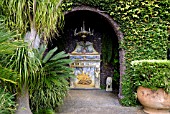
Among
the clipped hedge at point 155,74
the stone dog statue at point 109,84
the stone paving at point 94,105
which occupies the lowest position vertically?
the stone paving at point 94,105

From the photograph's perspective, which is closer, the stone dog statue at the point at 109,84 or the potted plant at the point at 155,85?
the potted plant at the point at 155,85

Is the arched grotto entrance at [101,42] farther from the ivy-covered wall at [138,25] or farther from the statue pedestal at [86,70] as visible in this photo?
the ivy-covered wall at [138,25]

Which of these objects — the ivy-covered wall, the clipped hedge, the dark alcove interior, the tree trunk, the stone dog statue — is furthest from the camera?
the dark alcove interior

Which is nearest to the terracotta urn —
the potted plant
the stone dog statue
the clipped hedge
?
the potted plant

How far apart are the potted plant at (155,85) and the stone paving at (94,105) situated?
1.36 feet

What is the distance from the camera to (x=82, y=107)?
14.9 ft

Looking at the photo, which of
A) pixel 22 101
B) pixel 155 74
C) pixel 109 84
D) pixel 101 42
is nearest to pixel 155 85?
pixel 155 74

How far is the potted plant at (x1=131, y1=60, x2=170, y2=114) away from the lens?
3.92 m

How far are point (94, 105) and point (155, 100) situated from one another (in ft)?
4.66

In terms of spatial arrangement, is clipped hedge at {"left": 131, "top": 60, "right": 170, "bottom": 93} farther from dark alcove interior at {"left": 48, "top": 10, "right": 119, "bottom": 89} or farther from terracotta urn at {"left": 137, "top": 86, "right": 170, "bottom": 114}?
dark alcove interior at {"left": 48, "top": 10, "right": 119, "bottom": 89}

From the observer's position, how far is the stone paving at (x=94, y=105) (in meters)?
4.27

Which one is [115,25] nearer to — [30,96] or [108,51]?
[108,51]

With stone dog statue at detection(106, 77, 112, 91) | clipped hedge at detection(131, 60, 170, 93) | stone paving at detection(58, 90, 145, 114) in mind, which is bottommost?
stone paving at detection(58, 90, 145, 114)

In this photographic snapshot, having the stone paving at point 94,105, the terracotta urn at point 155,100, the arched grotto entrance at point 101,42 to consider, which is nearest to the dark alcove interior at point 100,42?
the arched grotto entrance at point 101,42
